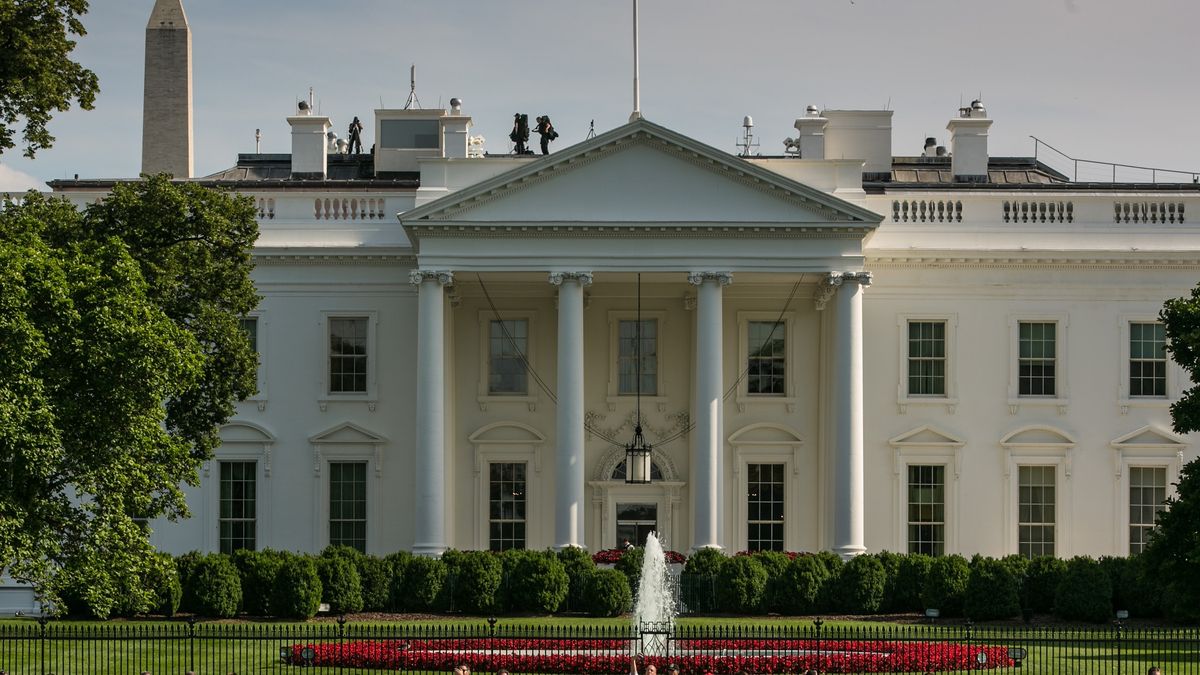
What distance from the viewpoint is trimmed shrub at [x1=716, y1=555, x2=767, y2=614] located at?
132 ft

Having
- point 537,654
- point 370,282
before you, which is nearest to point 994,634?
point 537,654

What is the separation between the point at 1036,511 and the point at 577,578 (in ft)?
45.5

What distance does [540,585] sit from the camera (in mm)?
39812

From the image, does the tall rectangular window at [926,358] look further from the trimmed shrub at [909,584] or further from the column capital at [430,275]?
the column capital at [430,275]

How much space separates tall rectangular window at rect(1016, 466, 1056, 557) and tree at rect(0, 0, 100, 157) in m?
26.5

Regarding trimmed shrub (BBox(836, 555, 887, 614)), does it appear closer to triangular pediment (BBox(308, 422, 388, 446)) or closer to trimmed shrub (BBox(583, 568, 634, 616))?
trimmed shrub (BBox(583, 568, 634, 616))

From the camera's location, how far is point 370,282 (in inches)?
1884

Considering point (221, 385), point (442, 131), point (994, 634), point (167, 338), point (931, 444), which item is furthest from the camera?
point (442, 131)

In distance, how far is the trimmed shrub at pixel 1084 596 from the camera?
127 ft

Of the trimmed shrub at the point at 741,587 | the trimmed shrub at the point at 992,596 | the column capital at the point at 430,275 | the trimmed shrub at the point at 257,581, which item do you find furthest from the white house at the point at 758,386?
the trimmed shrub at the point at 257,581

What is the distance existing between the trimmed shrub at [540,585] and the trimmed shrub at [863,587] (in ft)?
20.6

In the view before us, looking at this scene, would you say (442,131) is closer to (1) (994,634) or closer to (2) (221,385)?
(2) (221,385)

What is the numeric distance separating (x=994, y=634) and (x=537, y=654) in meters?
9.20

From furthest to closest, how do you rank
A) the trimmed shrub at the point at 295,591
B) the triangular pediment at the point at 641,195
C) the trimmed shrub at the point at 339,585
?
the triangular pediment at the point at 641,195 < the trimmed shrub at the point at 339,585 < the trimmed shrub at the point at 295,591
